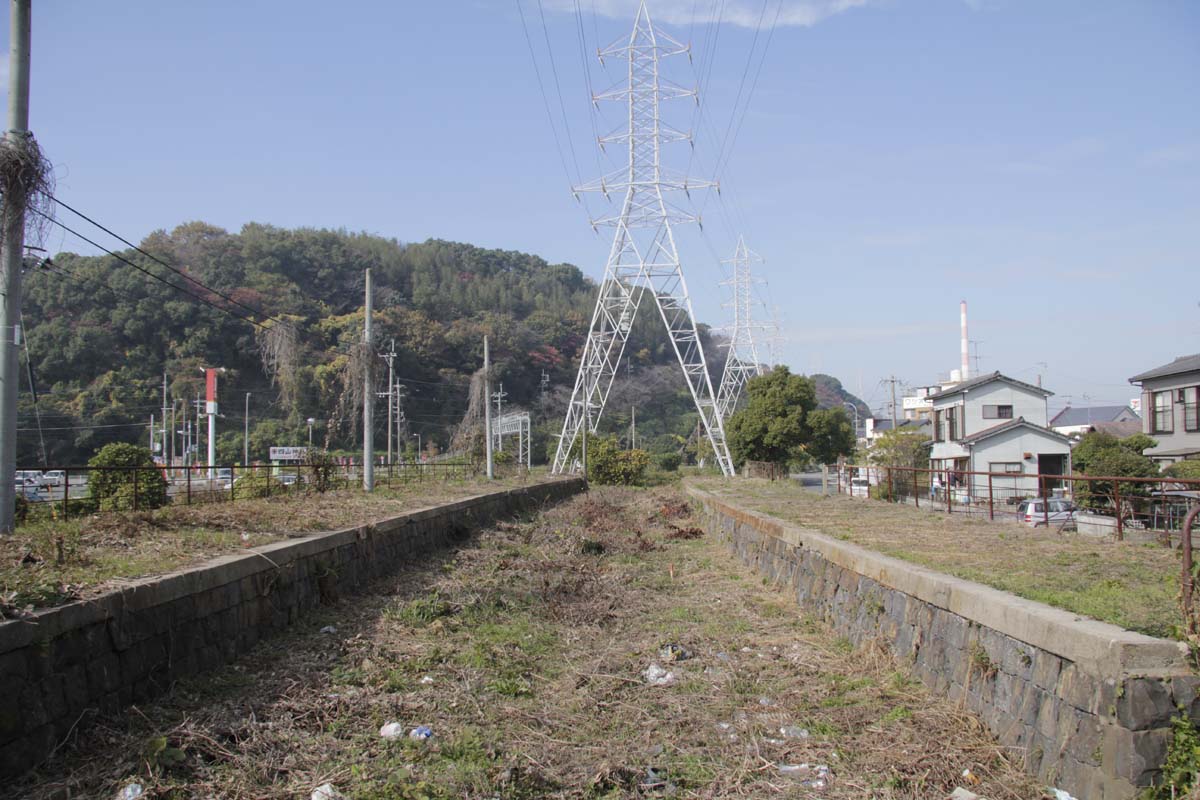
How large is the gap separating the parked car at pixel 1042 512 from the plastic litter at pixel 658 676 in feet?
27.7

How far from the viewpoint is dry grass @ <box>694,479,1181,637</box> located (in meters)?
5.27

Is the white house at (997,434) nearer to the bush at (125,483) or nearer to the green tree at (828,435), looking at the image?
the green tree at (828,435)

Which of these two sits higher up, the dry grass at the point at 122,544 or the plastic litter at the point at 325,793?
the dry grass at the point at 122,544

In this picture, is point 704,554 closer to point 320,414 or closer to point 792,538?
point 792,538

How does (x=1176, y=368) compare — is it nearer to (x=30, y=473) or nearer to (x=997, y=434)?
(x=997, y=434)

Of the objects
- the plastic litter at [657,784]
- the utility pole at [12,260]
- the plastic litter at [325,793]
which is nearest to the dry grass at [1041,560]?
the plastic litter at [657,784]

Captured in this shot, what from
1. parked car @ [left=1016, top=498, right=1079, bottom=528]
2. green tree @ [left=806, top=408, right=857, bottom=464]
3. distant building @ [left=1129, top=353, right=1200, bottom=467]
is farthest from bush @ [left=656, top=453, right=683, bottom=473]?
parked car @ [left=1016, top=498, right=1079, bottom=528]

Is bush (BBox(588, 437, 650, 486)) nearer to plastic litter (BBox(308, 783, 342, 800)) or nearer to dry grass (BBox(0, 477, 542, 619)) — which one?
dry grass (BBox(0, 477, 542, 619))

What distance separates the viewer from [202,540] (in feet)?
26.9

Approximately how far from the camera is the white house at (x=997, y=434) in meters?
32.6

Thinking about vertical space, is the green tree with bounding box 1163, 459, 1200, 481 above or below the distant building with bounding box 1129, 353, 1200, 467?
below

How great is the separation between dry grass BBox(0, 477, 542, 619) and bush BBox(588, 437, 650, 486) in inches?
1180

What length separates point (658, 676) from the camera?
680 centimetres

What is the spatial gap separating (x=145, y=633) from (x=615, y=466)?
37.9m
